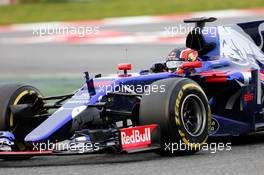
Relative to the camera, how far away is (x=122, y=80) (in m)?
8.05

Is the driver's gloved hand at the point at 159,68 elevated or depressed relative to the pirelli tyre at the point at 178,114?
elevated

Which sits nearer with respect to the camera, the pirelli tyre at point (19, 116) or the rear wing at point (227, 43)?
the pirelli tyre at point (19, 116)

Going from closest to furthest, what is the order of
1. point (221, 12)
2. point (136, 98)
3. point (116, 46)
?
point (136, 98), point (116, 46), point (221, 12)

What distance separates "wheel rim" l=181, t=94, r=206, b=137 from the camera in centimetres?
789

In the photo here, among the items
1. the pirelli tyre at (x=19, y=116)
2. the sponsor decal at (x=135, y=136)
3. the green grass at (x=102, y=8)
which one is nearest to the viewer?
the sponsor decal at (x=135, y=136)

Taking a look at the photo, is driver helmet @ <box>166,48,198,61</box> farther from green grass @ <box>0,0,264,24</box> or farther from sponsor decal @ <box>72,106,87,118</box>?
green grass @ <box>0,0,264,24</box>

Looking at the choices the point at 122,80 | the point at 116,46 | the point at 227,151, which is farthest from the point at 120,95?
the point at 116,46

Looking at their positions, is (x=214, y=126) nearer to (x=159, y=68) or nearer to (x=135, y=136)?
(x=159, y=68)

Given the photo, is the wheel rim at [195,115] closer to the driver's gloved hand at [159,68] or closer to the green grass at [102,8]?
the driver's gloved hand at [159,68]

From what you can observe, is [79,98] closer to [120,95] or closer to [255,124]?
[120,95]

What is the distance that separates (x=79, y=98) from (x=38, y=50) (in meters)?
12.5

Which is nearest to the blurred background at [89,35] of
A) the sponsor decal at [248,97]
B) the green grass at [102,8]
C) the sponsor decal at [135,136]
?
the green grass at [102,8]

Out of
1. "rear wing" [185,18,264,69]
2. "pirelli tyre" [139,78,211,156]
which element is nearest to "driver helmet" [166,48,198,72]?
"rear wing" [185,18,264,69]

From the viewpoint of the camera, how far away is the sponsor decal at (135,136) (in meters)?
7.43
